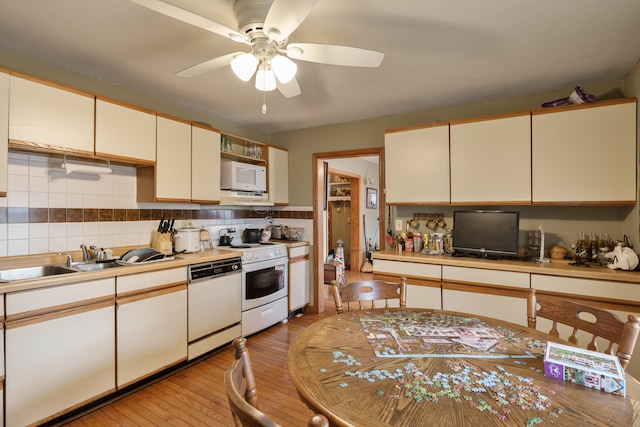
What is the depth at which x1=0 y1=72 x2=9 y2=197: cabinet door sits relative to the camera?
71.9 inches

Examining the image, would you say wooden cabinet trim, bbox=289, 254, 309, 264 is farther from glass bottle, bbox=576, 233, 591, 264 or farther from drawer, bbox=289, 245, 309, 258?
glass bottle, bbox=576, 233, 591, 264

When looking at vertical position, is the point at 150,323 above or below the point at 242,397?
below

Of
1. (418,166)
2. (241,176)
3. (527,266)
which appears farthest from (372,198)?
(527,266)

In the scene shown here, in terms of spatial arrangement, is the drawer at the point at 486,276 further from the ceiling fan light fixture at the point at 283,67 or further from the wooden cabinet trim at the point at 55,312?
the wooden cabinet trim at the point at 55,312

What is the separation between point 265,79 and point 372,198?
5.80m

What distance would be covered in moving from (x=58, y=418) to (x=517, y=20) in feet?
12.0

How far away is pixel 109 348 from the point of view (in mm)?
2051

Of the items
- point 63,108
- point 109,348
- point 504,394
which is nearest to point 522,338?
point 504,394

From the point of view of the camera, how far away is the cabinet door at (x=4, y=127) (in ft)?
5.99

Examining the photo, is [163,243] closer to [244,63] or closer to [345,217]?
[244,63]

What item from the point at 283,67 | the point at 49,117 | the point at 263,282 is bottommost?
the point at 263,282

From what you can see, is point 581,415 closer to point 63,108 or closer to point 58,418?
point 58,418

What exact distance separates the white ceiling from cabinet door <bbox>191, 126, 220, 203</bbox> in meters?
0.38

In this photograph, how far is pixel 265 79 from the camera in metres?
1.81
